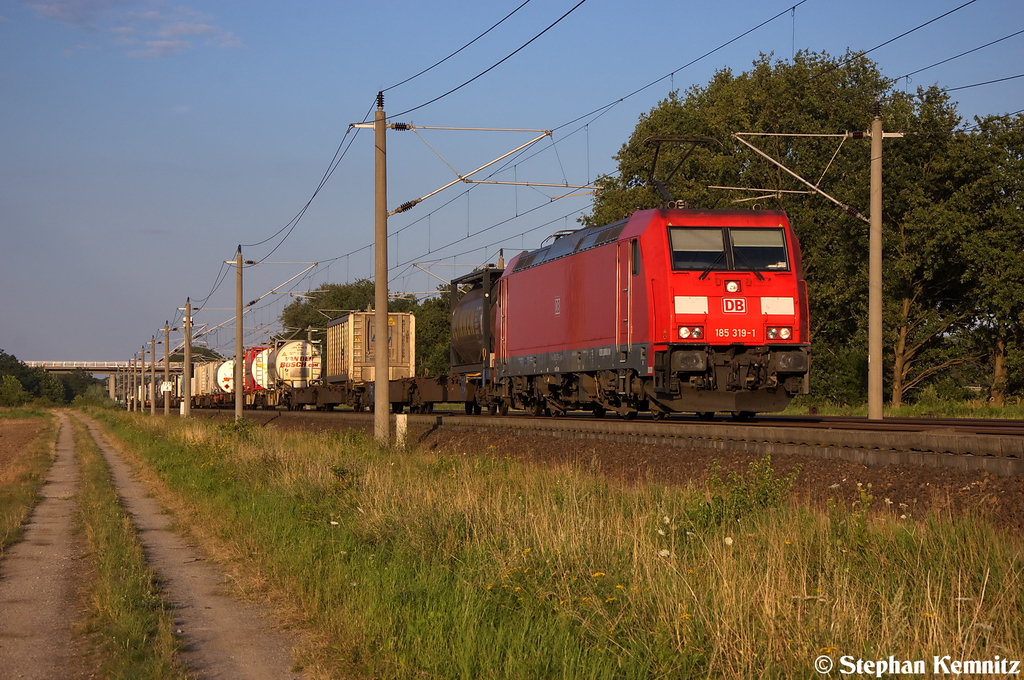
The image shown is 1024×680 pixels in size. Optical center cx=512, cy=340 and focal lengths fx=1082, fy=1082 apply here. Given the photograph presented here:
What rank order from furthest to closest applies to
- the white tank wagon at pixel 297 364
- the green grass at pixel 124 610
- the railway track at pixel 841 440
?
1. the white tank wagon at pixel 297 364
2. the railway track at pixel 841 440
3. the green grass at pixel 124 610

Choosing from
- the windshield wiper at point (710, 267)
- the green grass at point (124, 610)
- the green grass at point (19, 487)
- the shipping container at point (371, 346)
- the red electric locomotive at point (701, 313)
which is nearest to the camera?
the green grass at point (124, 610)

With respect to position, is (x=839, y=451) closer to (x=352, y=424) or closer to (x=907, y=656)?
(x=907, y=656)

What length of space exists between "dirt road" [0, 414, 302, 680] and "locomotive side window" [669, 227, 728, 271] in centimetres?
999

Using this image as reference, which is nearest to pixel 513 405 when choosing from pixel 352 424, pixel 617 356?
pixel 352 424

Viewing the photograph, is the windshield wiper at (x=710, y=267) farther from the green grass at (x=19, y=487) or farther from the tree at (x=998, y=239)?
the tree at (x=998, y=239)

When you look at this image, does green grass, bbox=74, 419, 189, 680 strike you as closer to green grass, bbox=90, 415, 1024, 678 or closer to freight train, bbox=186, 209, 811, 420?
A: green grass, bbox=90, 415, 1024, 678

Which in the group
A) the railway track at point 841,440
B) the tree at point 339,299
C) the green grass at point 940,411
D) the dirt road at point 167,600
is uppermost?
the tree at point 339,299

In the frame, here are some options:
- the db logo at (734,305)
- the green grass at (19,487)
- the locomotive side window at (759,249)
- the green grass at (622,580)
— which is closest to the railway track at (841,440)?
the green grass at (622,580)

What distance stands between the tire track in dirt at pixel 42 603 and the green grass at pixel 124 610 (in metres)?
0.16

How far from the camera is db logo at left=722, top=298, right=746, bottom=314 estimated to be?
19.3 meters

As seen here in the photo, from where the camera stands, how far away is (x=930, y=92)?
4172cm

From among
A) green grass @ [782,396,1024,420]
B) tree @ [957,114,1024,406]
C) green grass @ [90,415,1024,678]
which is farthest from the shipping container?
green grass @ [90,415,1024,678]

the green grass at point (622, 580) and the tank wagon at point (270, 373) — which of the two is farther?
the tank wagon at point (270, 373)

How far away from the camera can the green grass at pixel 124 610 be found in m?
7.09
